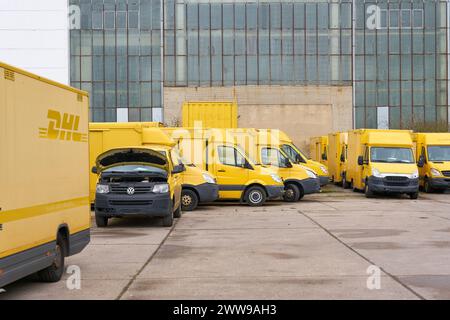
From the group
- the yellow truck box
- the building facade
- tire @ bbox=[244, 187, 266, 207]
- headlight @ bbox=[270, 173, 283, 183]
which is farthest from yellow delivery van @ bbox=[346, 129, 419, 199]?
the building facade

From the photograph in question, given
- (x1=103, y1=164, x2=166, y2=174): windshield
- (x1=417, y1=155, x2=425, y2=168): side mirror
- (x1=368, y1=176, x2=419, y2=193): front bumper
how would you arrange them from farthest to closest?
(x1=417, y1=155, x2=425, y2=168): side mirror
(x1=368, y1=176, x2=419, y2=193): front bumper
(x1=103, y1=164, x2=166, y2=174): windshield

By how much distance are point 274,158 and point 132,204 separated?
9988 mm

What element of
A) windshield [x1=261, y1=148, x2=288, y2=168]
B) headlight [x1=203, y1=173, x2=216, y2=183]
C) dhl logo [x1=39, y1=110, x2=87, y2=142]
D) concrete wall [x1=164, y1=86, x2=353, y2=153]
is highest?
concrete wall [x1=164, y1=86, x2=353, y2=153]

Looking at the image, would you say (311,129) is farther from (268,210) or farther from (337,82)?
(268,210)

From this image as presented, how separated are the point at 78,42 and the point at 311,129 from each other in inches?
793

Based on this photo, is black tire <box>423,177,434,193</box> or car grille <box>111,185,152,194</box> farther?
black tire <box>423,177,434,193</box>

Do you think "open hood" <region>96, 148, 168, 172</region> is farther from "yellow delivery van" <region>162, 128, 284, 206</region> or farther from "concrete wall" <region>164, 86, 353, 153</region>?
"concrete wall" <region>164, 86, 353, 153</region>

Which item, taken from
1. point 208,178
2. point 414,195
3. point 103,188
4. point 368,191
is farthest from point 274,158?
point 103,188

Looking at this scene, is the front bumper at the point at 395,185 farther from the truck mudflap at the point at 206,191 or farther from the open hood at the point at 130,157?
the open hood at the point at 130,157

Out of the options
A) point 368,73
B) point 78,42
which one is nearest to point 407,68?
point 368,73

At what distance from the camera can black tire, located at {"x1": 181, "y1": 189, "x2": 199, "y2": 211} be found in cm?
2217

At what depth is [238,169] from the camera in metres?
24.0

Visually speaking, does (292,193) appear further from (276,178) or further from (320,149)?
(320,149)

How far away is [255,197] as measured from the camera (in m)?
24.1
